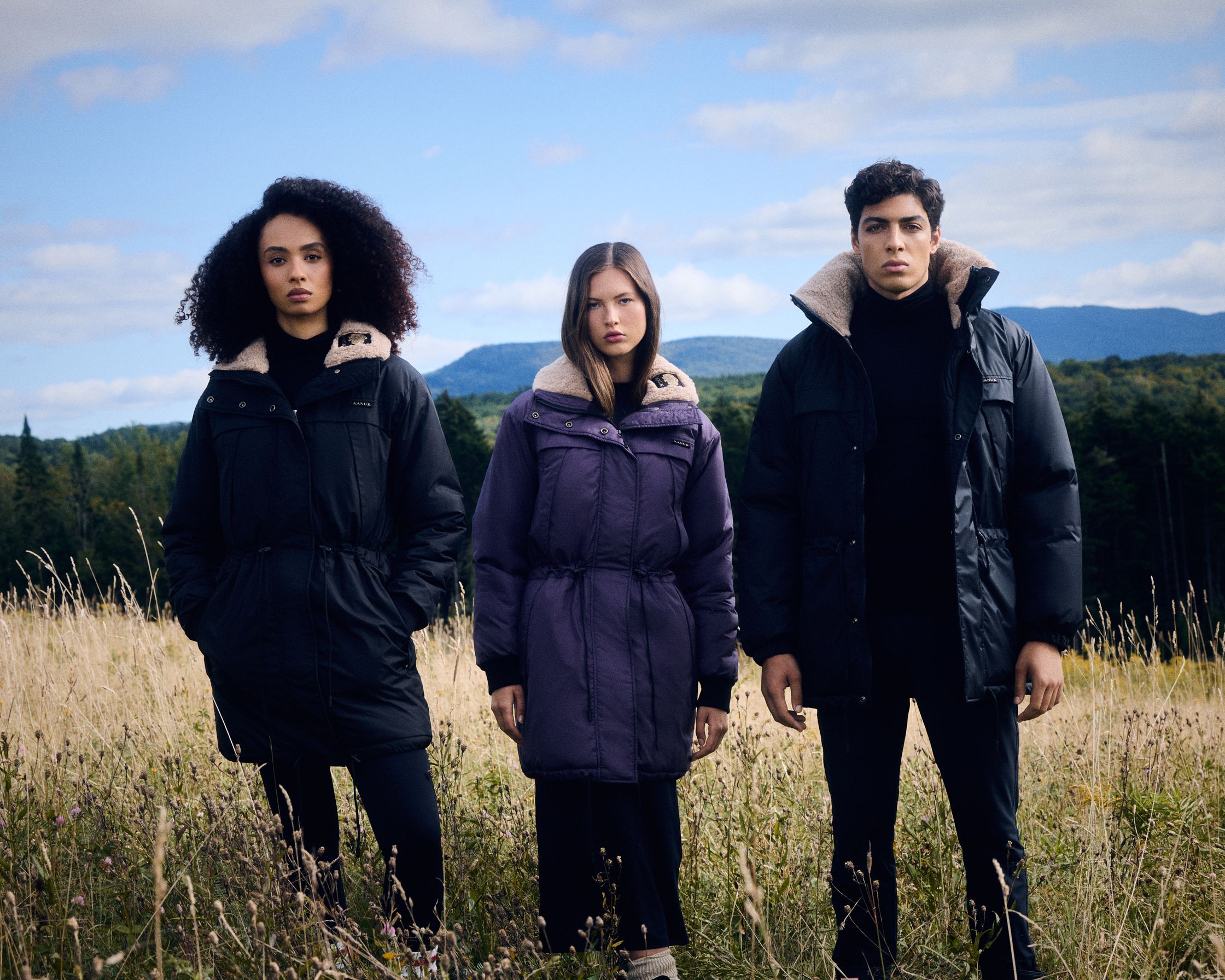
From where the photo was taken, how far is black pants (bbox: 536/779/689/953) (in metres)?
2.77

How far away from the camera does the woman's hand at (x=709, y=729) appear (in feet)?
9.34

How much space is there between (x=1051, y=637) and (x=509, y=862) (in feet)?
6.47

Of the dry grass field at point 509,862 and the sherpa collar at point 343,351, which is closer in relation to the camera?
the dry grass field at point 509,862

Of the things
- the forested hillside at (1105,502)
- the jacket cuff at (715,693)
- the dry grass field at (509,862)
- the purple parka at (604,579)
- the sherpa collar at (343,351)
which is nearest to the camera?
the dry grass field at (509,862)

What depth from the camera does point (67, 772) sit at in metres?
4.35

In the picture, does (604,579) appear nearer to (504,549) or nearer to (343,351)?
(504,549)

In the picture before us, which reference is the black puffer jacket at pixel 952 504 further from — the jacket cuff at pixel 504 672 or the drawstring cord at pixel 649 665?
the jacket cuff at pixel 504 672

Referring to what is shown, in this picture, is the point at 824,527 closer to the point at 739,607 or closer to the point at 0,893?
the point at 739,607

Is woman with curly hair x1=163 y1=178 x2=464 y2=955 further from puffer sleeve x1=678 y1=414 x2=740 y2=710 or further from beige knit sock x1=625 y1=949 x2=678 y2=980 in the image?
puffer sleeve x1=678 y1=414 x2=740 y2=710

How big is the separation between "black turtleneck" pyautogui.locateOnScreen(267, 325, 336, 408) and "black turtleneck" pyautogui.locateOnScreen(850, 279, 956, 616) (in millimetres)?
1725

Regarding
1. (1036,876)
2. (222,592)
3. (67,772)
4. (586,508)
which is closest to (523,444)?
(586,508)

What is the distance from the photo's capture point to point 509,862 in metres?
3.39

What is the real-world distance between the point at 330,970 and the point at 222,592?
51.9 inches

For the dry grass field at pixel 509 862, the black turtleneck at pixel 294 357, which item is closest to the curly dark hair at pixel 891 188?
the black turtleneck at pixel 294 357
